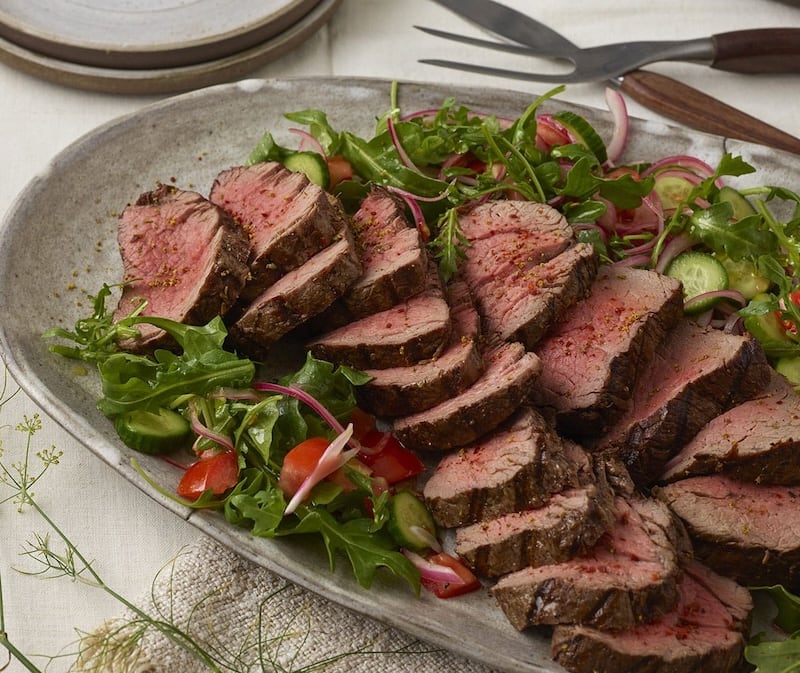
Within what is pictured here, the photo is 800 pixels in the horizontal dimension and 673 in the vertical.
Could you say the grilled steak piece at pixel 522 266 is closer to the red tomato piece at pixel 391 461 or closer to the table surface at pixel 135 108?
the red tomato piece at pixel 391 461

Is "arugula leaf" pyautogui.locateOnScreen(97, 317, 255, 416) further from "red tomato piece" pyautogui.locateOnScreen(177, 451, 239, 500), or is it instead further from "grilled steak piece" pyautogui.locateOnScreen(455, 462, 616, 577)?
"grilled steak piece" pyautogui.locateOnScreen(455, 462, 616, 577)

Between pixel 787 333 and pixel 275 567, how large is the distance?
278 cm

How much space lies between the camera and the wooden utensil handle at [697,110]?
247 inches

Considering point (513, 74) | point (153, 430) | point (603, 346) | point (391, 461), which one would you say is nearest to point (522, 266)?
point (603, 346)

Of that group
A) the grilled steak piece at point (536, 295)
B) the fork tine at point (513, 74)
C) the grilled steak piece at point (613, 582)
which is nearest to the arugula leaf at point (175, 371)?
the grilled steak piece at point (536, 295)

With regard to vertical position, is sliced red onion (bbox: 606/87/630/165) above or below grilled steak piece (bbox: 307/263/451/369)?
above

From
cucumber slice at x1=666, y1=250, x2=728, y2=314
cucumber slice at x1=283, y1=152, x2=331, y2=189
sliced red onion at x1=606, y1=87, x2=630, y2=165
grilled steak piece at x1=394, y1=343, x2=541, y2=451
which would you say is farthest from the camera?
sliced red onion at x1=606, y1=87, x2=630, y2=165

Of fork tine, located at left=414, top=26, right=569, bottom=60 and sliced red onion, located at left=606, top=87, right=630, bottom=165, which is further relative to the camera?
fork tine, located at left=414, top=26, right=569, bottom=60

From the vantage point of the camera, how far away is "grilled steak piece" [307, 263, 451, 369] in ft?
15.3

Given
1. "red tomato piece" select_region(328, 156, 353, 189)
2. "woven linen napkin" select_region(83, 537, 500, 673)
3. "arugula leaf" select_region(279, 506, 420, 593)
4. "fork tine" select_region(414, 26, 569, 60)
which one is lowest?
"woven linen napkin" select_region(83, 537, 500, 673)

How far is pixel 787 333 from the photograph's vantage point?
5051mm

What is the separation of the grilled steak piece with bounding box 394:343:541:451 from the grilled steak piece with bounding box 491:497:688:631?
0.64 m

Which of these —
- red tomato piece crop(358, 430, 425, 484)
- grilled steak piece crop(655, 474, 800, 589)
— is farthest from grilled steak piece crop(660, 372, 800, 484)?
red tomato piece crop(358, 430, 425, 484)

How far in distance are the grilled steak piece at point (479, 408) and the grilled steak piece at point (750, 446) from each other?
2.58ft
